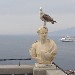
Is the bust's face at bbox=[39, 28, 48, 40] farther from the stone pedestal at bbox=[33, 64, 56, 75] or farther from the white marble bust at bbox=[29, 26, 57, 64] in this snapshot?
the stone pedestal at bbox=[33, 64, 56, 75]

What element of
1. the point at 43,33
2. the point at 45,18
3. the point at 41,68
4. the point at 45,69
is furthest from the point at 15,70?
the point at 45,18

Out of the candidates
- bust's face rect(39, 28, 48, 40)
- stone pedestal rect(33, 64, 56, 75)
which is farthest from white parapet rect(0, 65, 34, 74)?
bust's face rect(39, 28, 48, 40)

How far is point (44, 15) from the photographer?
9711 millimetres

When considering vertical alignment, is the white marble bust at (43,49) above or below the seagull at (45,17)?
below

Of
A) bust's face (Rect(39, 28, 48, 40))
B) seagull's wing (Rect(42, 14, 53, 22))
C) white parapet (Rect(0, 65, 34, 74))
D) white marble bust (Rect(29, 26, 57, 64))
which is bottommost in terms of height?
white parapet (Rect(0, 65, 34, 74))

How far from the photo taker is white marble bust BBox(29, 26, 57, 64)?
938 centimetres

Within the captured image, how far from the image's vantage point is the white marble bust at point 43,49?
30.8 ft

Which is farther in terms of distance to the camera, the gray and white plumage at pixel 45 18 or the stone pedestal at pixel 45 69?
the gray and white plumage at pixel 45 18

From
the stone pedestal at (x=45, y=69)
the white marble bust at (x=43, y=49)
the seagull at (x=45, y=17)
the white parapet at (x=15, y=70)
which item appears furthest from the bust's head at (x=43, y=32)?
the white parapet at (x=15, y=70)

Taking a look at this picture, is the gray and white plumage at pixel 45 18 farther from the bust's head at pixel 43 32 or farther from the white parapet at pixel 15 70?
the white parapet at pixel 15 70

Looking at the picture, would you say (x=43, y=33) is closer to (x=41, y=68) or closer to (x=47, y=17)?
(x=47, y=17)

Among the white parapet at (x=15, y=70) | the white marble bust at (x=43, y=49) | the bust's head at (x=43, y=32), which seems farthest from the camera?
the bust's head at (x=43, y=32)

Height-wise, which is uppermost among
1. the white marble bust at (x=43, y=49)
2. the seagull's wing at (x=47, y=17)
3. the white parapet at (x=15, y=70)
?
the seagull's wing at (x=47, y=17)

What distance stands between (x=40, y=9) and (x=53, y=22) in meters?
0.61
